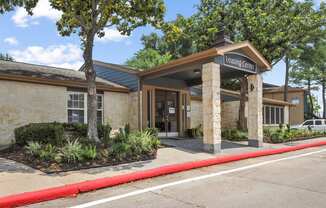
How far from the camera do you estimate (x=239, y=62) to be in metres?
14.2

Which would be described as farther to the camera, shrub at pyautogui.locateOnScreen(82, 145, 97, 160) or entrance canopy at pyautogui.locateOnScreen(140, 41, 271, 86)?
entrance canopy at pyautogui.locateOnScreen(140, 41, 271, 86)

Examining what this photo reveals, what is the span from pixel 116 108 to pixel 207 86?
19.1 feet

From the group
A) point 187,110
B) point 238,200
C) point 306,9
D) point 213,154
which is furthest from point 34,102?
point 306,9

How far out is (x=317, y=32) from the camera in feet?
74.6

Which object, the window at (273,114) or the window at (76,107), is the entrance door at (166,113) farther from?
the window at (273,114)

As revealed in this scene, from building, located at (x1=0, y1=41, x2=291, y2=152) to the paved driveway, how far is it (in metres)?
3.94

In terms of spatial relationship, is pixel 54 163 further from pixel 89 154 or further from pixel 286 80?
pixel 286 80

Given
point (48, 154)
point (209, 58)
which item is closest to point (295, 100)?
point (209, 58)

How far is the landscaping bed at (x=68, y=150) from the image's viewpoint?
895cm

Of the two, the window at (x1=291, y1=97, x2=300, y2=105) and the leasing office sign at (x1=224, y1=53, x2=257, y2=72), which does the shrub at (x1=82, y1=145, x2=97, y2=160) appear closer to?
the leasing office sign at (x1=224, y1=53, x2=257, y2=72)

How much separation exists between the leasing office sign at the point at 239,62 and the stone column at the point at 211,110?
0.94 m

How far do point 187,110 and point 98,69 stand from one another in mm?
6371

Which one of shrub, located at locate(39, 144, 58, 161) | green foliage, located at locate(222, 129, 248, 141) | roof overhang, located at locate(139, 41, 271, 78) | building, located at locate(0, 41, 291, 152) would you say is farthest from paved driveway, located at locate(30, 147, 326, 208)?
green foliage, located at locate(222, 129, 248, 141)

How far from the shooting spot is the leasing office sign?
44.4 feet
